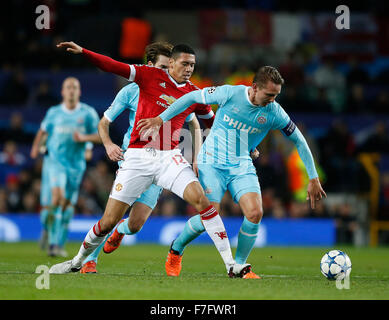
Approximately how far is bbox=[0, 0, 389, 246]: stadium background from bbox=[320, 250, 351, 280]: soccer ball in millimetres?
8095

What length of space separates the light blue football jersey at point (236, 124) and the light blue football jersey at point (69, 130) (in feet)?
13.6

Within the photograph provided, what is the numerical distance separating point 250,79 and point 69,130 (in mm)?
7358

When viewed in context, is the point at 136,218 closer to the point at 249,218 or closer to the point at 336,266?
the point at 249,218

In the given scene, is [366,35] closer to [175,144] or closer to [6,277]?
[175,144]

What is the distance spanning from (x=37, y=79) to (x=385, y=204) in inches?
351

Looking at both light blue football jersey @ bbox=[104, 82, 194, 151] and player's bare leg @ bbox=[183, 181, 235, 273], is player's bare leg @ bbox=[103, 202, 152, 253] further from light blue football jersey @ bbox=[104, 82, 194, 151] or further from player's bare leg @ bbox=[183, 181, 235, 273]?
player's bare leg @ bbox=[183, 181, 235, 273]

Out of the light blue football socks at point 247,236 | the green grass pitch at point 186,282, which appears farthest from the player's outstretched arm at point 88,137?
the light blue football socks at point 247,236

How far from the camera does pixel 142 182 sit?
7410mm

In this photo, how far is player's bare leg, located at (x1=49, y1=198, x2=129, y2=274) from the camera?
7.29 meters

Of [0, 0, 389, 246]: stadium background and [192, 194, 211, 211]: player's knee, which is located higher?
[0, 0, 389, 246]: stadium background

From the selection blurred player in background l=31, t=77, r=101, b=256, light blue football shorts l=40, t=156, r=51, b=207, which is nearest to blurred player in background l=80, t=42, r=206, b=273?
blurred player in background l=31, t=77, r=101, b=256

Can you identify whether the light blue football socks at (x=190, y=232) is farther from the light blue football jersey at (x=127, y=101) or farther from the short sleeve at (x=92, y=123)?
the short sleeve at (x=92, y=123)

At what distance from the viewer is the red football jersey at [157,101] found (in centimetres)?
756

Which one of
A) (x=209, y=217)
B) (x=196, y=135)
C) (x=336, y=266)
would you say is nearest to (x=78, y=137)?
(x=196, y=135)
